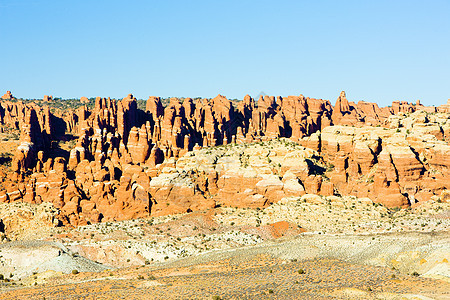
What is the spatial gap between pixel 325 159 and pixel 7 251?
74.3 m

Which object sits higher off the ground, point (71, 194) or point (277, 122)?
point (277, 122)

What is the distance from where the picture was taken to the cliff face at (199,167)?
122688 millimetres

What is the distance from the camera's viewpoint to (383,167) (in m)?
122

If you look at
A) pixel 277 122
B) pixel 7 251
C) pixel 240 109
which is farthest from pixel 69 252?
pixel 240 109

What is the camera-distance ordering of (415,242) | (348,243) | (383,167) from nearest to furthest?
(415,242), (348,243), (383,167)

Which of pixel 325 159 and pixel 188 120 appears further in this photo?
pixel 188 120

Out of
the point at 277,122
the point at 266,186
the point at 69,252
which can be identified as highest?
the point at 277,122

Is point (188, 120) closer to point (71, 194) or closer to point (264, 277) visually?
point (71, 194)

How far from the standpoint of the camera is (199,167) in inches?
5300

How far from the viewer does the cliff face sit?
123 metres

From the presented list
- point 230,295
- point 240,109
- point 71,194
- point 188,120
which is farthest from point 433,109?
point 230,295

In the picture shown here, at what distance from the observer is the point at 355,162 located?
12694 centimetres

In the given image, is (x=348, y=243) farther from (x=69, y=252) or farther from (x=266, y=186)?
(x=69, y=252)

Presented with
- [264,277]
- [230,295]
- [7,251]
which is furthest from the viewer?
[7,251]
